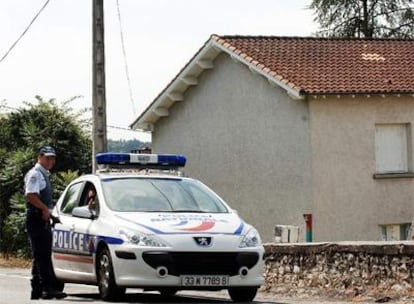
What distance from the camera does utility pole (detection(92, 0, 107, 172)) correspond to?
2327cm

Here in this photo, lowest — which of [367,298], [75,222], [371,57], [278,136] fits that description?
[367,298]

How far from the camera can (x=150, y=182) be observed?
49.9 ft

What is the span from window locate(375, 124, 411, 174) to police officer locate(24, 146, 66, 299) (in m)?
17.3

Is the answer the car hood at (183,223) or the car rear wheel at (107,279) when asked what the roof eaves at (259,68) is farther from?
the car rear wheel at (107,279)

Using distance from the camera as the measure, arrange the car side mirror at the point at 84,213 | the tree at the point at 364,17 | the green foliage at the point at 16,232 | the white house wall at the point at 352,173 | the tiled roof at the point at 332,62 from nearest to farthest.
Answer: the car side mirror at the point at 84,213, the white house wall at the point at 352,173, the tiled roof at the point at 332,62, the green foliage at the point at 16,232, the tree at the point at 364,17

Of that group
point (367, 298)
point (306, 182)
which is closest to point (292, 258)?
point (367, 298)

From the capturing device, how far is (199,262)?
1365 centimetres

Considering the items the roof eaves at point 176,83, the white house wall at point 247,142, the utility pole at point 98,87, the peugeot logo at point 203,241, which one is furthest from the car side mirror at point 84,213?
the roof eaves at point 176,83

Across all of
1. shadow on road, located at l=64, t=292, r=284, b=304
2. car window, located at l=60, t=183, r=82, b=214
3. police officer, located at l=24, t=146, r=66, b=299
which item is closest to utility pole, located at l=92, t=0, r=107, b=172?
car window, located at l=60, t=183, r=82, b=214

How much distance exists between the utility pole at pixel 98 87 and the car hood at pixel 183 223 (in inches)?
358

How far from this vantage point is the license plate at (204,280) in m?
13.6

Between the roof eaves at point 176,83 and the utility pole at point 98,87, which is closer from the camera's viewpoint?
the utility pole at point 98,87

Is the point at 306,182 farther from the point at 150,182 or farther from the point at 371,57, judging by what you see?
the point at 150,182

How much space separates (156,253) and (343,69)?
1935 centimetres
